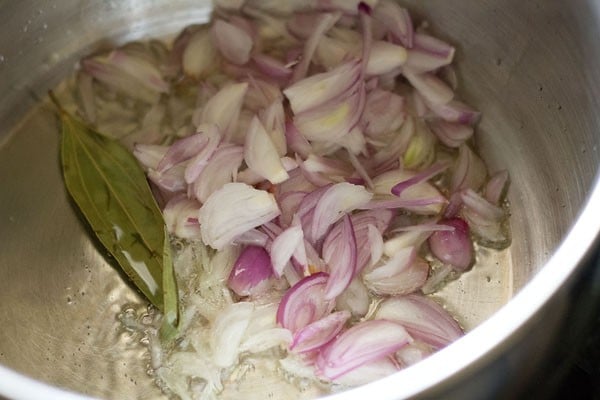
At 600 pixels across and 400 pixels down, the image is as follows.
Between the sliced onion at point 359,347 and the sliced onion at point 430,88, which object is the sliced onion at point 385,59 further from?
the sliced onion at point 359,347

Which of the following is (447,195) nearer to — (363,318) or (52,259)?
(363,318)

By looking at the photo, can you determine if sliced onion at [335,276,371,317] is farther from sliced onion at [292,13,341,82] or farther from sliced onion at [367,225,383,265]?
sliced onion at [292,13,341,82]

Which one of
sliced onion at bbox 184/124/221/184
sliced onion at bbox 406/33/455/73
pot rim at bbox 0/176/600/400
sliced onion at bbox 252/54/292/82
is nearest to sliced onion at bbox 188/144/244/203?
sliced onion at bbox 184/124/221/184

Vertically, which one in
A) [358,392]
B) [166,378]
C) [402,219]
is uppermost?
[358,392]

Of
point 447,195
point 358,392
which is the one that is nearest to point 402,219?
point 447,195

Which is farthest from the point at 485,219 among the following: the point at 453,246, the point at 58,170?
the point at 58,170

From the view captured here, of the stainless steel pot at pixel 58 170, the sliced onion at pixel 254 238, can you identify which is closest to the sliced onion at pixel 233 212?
the sliced onion at pixel 254 238
